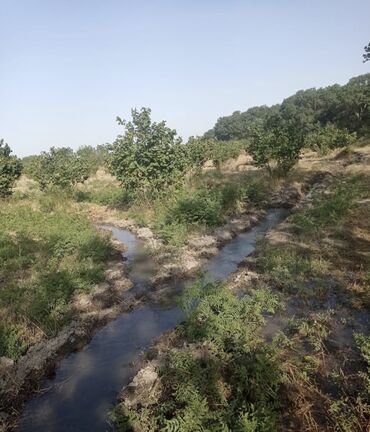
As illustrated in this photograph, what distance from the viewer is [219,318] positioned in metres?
8.98

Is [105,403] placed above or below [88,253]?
below

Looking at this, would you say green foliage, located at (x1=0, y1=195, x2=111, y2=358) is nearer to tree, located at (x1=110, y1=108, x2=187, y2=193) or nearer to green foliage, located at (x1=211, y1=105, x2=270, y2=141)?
tree, located at (x1=110, y1=108, x2=187, y2=193)

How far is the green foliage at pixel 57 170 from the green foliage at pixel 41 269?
27.3 feet

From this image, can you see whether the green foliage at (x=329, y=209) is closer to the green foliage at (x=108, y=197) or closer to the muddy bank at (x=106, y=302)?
the muddy bank at (x=106, y=302)

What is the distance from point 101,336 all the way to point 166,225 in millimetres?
8858

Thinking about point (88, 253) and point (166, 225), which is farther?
point (166, 225)

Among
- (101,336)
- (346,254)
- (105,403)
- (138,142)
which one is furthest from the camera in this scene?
(138,142)

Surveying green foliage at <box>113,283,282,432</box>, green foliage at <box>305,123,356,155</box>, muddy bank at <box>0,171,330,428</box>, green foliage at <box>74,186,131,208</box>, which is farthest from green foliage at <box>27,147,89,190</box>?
green foliage at <box>305,123,356,155</box>

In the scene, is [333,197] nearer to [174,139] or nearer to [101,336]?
[174,139]

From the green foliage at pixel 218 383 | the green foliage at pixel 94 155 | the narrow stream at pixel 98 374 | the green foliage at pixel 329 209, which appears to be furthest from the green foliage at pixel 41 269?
the green foliage at pixel 94 155

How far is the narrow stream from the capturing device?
7.34m

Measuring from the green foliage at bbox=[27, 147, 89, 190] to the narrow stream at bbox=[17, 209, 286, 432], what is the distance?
65.4 feet

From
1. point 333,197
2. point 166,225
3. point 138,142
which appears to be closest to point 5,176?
point 138,142

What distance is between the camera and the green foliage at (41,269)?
1036 centimetres
